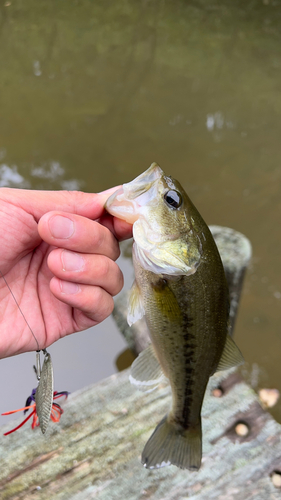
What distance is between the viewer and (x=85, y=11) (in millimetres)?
8375

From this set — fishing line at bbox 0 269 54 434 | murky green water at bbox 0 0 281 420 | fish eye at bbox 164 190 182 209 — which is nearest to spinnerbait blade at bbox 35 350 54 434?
fishing line at bbox 0 269 54 434

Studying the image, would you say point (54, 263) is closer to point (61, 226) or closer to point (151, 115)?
point (61, 226)

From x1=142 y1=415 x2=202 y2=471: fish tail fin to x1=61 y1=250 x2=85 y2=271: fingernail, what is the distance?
0.79 m

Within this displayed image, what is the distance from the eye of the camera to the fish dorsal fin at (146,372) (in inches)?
51.5

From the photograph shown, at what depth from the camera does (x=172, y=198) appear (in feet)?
3.66

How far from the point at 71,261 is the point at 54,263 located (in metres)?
0.06

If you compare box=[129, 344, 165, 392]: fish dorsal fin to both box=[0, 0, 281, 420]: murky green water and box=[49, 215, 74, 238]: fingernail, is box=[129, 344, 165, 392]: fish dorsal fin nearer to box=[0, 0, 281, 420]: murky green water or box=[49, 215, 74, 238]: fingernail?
box=[49, 215, 74, 238]: fingernail

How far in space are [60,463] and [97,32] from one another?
897 centimetres

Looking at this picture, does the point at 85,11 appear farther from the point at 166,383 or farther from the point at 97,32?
the point at 166,383

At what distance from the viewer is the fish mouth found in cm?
109

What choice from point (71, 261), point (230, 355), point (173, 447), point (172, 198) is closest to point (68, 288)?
point (71, 261)

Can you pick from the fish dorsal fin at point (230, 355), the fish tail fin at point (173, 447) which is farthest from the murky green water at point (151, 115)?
the fish dorsal fin at point (230, 355)

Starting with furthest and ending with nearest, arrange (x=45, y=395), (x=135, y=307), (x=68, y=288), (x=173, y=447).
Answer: (x=173, y=447) → (x=135, y=307) → (x=68, y=288) → (x=45, y=395)

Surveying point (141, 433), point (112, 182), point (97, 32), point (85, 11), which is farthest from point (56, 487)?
point (85, 11)
